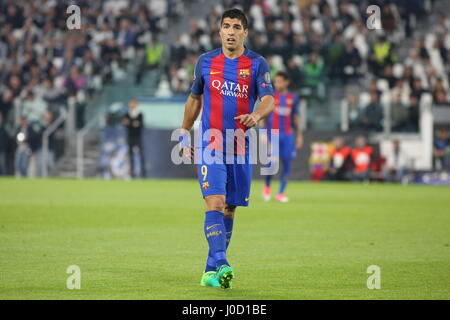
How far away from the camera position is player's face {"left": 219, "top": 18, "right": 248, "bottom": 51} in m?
8.44

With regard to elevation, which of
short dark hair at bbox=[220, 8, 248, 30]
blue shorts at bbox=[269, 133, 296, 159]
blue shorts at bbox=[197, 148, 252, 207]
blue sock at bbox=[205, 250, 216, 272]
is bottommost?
blue sock at bbox=[205, 250, 216, 272]

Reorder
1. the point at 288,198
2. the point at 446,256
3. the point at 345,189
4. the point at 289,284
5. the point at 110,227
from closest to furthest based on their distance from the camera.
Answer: the point at 289,284 → the point at 446,256 → the point at 110,227 → the point at 288,198 → the point at 345,189

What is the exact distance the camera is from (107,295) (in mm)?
7598

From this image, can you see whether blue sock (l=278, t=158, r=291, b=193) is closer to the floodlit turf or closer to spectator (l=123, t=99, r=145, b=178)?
the floodlit turf

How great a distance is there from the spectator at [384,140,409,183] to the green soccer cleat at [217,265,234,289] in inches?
784

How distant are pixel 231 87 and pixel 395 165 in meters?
19.8

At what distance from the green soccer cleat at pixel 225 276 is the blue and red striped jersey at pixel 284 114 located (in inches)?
479

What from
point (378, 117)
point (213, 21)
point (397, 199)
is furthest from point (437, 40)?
point (397, 199)

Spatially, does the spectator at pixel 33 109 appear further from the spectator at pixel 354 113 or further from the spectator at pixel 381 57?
the spectator at pixel 381 57

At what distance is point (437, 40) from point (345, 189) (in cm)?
864

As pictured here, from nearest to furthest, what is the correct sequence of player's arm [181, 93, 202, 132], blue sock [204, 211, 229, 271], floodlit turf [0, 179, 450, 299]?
floodlit turf [0, 179, 450, 299], blue sock [204, 211, 229, 271], player's arm [181, 93, 202, 132]

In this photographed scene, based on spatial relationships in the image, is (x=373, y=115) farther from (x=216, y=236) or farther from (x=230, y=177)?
(x=216, y=236)

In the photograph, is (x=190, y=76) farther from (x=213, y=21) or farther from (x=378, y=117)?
(x=378, y=117)

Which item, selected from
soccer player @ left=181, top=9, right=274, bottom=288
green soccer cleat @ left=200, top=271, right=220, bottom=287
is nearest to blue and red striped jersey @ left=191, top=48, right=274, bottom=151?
soccer player @ left=181, top=9, right=274, bottom=288
